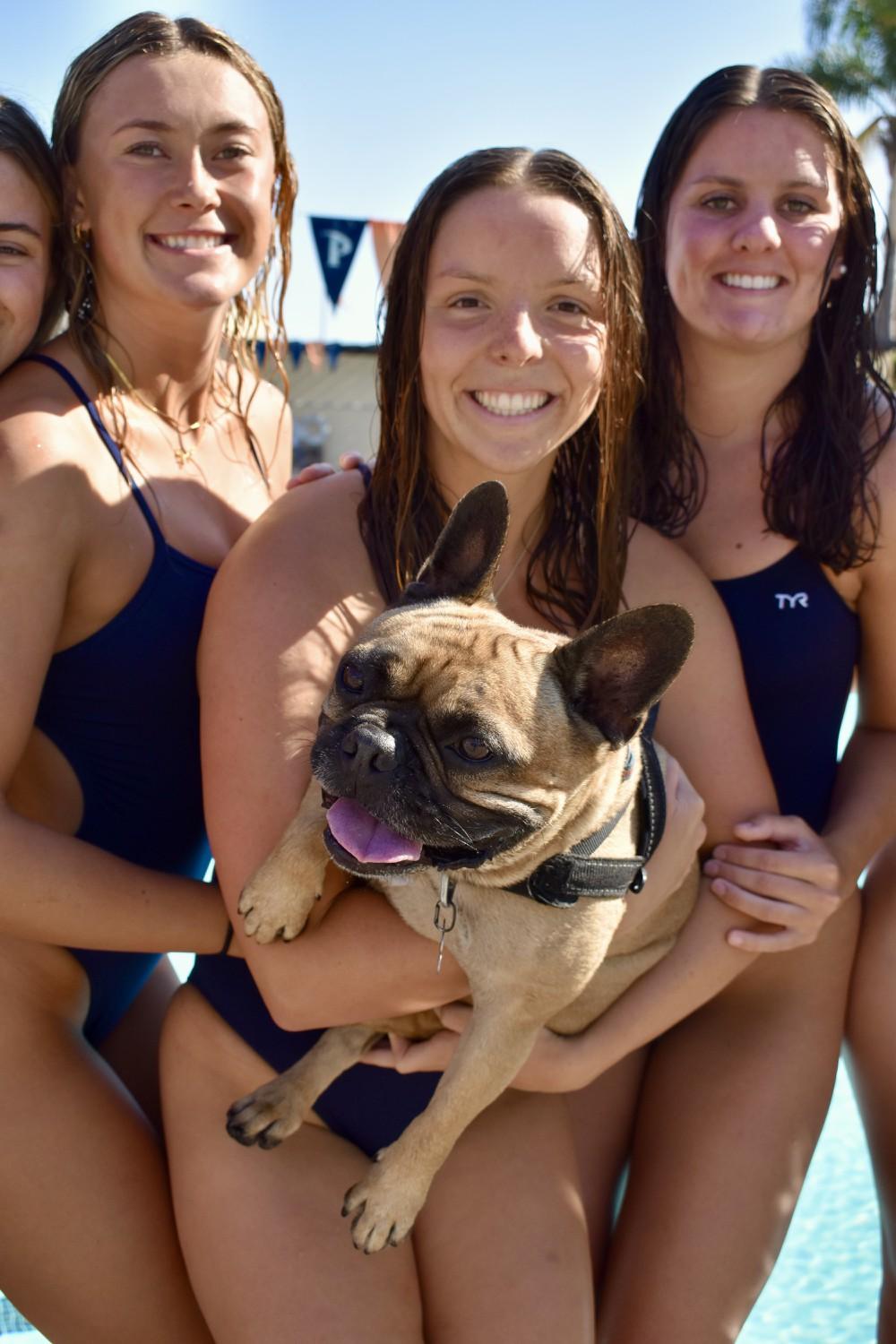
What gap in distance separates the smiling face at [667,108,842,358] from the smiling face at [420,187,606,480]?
58 cm

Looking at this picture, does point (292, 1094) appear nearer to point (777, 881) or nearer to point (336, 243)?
point (777, 881)

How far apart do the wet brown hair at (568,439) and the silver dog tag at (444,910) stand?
2.05ft

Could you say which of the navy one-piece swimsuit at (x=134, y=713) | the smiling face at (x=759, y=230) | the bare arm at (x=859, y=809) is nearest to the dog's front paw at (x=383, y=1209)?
the navy one-piece swimsuit at (x=134, y=713)

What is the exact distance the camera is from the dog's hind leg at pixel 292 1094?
2361 mm

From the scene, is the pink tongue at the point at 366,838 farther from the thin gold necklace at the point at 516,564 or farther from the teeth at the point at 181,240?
the teeth at the point at 181,240

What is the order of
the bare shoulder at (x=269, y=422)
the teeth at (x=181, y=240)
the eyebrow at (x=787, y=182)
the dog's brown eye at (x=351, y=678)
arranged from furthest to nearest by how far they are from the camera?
the bare shoulder at (x=269, y=422) → the eyebrow at (x=787, y=182) → the teeth at (x=181, y=240) → the dog's brown eye at (x=351, y=678)

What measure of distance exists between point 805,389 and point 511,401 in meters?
1.06

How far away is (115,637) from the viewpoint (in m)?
2.49

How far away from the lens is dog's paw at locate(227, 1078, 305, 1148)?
2357 mm

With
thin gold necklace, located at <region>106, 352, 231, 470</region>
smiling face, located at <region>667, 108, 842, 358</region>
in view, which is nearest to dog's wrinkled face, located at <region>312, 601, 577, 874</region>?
thin gold necklace, located at <region>106, 352, 231, 470</region>

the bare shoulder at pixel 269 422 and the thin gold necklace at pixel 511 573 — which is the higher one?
the bare shoulder at pixel 269 422

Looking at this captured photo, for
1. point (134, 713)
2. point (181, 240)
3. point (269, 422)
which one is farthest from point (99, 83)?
point (134, 713)

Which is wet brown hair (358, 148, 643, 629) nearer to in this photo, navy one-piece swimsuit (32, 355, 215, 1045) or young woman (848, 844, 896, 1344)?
navy one-piece swimsuit (32, 355, 215, 1045)

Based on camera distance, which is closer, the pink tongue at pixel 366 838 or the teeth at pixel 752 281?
the pink tongue at pixel 366 838
